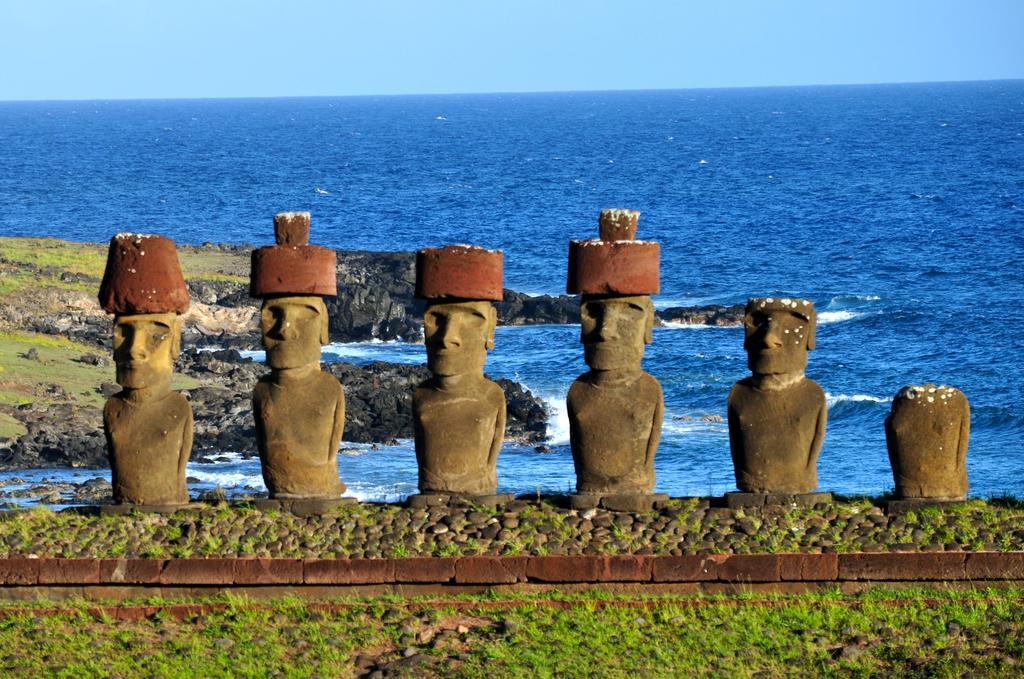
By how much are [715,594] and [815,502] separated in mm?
1123

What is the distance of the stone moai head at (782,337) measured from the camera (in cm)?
1099

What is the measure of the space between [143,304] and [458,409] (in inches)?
82.3

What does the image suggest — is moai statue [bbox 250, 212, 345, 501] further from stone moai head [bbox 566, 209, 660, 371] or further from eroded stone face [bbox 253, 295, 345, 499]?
stone moai head [bbox 566, 209, 660, 371]

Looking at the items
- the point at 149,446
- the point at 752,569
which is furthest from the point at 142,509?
the point at 752,569

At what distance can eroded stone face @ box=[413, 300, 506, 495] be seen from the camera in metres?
11.2

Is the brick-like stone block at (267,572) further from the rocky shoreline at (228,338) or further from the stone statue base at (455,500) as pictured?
the rocky shoreline at (228,338)

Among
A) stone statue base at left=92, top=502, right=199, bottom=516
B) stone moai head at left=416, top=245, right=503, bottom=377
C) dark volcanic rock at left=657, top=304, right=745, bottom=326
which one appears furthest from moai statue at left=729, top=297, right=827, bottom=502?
dark volcanic rock at left=657, top=304, right=745, bottom=326

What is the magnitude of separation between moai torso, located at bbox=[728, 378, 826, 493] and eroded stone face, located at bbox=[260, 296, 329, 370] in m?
2.68

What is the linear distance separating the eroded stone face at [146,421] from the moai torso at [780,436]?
11.5ft

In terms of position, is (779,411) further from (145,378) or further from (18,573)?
(18,573)

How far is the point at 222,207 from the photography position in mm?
81938

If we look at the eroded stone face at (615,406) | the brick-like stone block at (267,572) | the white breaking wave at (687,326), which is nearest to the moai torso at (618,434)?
the eroded stone face at (615,406)

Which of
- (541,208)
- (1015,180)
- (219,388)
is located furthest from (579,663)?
(1015,180)

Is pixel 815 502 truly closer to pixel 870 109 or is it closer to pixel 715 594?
pixel 715 594
